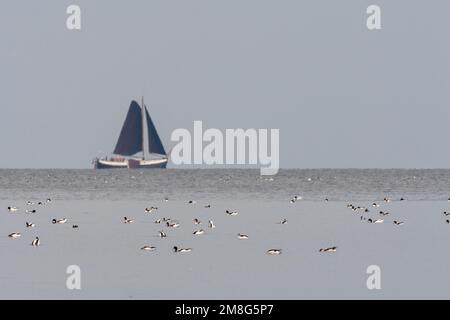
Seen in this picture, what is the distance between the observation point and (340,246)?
42.7m

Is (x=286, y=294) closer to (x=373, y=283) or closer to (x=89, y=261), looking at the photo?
(x=373, y=283)

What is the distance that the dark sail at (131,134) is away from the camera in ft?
564

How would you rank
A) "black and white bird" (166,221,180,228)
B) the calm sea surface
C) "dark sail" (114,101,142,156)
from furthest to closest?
"dark sail" (114,101,142,156), the calm sea surface, "black and white bird" (166,221,180,228)

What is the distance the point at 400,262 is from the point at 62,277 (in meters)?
10.9

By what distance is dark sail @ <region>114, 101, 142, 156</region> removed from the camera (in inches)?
6772

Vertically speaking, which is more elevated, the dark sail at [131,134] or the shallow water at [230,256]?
the shallow water at [230,256]

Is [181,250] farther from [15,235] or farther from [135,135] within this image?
[135,135]

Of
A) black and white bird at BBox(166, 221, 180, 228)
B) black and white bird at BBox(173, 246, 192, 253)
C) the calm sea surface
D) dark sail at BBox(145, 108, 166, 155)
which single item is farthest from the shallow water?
dark sail at BBox(145, 108, 166, 155)

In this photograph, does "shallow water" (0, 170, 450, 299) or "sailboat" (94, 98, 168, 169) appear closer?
"shallow water" (0, 170, 450, 299)

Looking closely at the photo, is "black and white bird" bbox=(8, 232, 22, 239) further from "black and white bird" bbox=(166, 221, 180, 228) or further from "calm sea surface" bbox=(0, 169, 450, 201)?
"calm sea surface" bbox=(0, 169, 450, 201)

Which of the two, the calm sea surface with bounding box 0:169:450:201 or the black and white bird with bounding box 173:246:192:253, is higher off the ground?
the black and white bird with bounding box 173:246:192:253

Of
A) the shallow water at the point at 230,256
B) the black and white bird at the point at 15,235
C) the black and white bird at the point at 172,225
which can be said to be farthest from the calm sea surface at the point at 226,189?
the black and white bird at the point at 15,235

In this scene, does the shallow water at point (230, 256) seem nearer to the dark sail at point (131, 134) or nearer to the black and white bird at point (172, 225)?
the black and white bird at point (172, 225)
